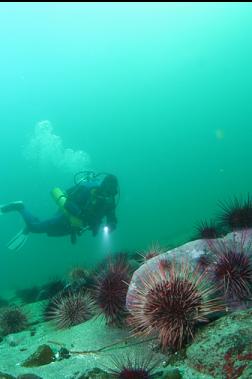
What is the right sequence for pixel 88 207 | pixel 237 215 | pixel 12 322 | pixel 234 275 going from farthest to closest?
pixel 88 207
pixel 12 322
pixel 237 215
pixel 234 275

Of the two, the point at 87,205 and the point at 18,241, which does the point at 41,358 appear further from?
the point at 18,241

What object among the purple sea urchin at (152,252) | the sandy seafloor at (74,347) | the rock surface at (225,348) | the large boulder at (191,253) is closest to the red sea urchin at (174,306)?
the rock surface at (225,348)

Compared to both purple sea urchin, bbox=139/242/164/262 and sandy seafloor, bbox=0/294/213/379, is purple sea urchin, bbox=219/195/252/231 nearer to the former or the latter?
purple sea urchin, bbox=139/242/164/262

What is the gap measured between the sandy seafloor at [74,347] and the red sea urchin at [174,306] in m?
0.39

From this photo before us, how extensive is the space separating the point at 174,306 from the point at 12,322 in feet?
15.7

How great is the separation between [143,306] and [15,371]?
2303 mm

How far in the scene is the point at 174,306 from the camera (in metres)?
4.15

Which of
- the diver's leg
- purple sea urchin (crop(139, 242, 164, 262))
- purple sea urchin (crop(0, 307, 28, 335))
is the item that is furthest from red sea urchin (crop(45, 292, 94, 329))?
the diver's leg

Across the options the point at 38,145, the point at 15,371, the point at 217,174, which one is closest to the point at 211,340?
the point at 15,371

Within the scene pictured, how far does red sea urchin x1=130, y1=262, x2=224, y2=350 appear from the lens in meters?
4.17

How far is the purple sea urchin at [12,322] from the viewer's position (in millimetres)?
7715

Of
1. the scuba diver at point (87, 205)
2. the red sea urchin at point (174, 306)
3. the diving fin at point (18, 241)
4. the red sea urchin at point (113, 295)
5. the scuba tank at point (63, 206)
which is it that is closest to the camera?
the red sea urchin at point (174, 306)

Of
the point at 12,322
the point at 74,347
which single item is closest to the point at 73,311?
the point at 74,347

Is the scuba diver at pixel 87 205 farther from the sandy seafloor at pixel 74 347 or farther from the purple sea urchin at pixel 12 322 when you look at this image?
the sandy seafloor at pixel 74 347
